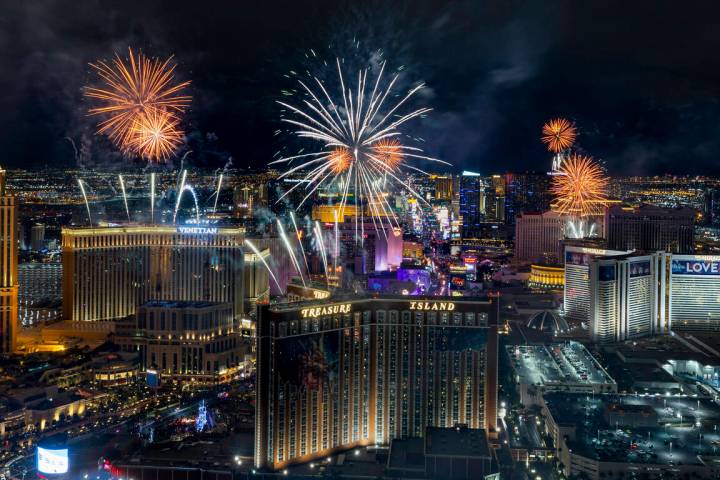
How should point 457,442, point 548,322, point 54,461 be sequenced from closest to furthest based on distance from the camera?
1. point 54,461
2. point 457,442
3. point 548,322

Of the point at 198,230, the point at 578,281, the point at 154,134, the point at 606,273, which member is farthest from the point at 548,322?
the point at 154,134

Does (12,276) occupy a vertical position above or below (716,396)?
above

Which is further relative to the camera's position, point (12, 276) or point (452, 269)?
point (452, 269)

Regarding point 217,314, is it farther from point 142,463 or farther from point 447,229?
point 447,229

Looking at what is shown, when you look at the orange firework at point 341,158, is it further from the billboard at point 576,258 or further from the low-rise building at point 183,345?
the billboard at point 576,258

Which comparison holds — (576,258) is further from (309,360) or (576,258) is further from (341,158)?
(309,360)

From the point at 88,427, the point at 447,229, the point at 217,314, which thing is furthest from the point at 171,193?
the point at 447,229

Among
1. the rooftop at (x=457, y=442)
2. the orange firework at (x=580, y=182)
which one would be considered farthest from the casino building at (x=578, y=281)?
the rooftop at (x=457, y=442)

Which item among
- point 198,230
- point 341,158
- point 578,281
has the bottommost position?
point 578,281
